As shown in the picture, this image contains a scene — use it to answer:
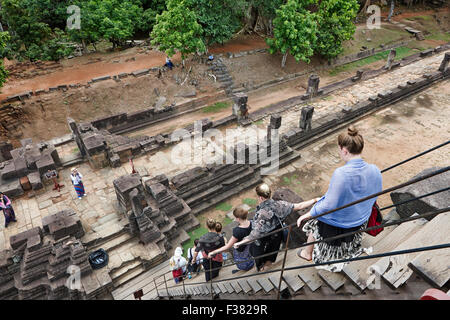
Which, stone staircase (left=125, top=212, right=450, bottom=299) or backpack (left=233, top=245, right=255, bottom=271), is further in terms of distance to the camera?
backpack (left=233, top=245, right=255, bottom=271)

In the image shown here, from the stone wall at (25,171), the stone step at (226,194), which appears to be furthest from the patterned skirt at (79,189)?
the stone step at (226,194)

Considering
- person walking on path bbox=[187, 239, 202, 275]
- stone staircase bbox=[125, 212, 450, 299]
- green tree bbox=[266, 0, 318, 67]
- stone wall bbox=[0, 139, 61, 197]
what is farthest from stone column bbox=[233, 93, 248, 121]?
stone staircase bbox=[125, 212, 450, 299]

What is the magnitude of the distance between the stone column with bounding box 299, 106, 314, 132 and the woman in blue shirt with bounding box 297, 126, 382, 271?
11.1 metres

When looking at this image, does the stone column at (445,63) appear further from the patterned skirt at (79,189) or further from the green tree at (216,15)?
the patterned skirt at (79,189)

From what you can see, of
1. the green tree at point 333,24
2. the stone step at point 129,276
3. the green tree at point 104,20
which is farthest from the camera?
the green tree at point 104,20

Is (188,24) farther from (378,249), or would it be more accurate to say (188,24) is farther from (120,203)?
(378,249)

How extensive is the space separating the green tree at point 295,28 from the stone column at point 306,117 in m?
8.02

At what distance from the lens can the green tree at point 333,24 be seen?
2234 centimetres

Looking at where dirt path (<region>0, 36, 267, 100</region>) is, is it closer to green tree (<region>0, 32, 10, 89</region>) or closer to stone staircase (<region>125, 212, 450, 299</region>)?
green tree (<region>0, 32, 10, 89</region>)

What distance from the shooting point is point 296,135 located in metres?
15.1

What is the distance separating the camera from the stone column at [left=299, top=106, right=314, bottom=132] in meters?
14.6

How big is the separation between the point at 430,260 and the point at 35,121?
21.5 metres

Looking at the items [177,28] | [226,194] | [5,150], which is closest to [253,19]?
[177,28]

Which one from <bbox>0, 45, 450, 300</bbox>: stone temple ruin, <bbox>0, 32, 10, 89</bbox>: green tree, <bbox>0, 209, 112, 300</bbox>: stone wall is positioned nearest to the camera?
<bbox>0, 209, 112, 300</bbox>: stone wall
